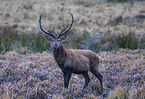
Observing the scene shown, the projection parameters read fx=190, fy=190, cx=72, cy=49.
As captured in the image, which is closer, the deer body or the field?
the deer body

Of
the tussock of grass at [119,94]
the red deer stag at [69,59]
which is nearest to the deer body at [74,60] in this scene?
the red deer stag at [69,59]

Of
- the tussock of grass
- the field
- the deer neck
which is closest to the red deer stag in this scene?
the deer neck

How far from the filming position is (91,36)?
440 inches

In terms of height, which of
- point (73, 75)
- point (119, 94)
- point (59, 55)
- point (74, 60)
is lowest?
point (73, 75)

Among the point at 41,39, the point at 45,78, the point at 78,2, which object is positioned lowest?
the point at 45,78

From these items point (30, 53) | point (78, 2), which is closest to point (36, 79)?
point (30, 53)

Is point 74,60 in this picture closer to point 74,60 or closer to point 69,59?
point 74,60

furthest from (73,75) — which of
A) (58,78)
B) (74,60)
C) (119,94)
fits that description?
(119,94)

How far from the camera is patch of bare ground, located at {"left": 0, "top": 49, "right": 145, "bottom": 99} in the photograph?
5332mm

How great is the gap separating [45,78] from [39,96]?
1.27 metres

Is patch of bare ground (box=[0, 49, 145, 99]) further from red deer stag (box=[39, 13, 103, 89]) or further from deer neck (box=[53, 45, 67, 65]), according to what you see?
deer neck (box=[53, 45, 67, 65])

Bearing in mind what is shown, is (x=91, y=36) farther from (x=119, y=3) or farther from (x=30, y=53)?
(x=119, y=3)

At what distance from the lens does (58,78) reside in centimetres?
660

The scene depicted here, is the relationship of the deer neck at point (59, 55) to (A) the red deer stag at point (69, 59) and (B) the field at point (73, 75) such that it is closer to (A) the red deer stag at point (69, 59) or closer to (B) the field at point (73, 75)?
(A) the red deer stag at point (69, 59)
